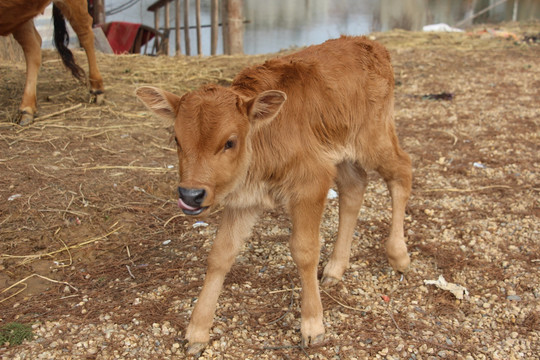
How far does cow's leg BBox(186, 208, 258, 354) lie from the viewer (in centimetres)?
363

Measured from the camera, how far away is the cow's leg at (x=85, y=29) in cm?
758

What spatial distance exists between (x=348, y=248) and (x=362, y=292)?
0.37 m

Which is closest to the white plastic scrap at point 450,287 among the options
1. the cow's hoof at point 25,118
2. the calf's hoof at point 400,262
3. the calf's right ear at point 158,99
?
the calf's hoof at point 400,262

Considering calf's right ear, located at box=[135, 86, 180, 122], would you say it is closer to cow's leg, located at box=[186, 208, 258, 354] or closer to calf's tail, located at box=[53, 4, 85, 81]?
cow's leg, located at box=[186, 208, 258, 354]

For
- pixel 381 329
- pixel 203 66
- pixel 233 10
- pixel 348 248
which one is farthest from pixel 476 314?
pixel 233 10

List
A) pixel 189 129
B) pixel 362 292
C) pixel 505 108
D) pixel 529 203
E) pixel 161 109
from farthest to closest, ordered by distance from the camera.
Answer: pixel 505 108 < pixel 529 203 < pixel 362 292 < pixel 161 109 < pixel 189 129

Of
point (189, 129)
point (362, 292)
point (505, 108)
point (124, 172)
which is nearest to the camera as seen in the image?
point (189, 129)

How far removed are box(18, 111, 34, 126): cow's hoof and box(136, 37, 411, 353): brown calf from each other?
13.6ft

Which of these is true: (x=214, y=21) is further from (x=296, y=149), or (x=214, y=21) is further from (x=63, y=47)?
(x=296, y=149)

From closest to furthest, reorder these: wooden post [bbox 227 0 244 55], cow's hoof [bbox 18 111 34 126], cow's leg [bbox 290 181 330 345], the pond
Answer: cow's leg [bbox 290 181 330 345]
cow's hoof [bbox 18 111 34 126]
wooden post [bbox 227 0 244 55]
the pond

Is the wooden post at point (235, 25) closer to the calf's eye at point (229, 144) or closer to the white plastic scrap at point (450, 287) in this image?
the white plastic scrap at point (450, 287)

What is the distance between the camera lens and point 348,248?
4469mm

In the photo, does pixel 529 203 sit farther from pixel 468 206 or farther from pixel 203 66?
pixel 203 66

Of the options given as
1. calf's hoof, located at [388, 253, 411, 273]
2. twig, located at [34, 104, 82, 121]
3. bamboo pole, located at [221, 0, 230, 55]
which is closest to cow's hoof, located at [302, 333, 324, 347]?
calf's hoof, located at [388, 253, 411, 273]
